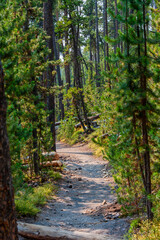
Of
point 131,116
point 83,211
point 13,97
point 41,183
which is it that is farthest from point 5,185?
point 41,183

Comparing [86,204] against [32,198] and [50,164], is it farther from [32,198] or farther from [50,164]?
[50,164]

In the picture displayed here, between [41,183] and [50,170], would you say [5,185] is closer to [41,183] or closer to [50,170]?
[41,183]

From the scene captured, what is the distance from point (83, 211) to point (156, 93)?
13.0ft

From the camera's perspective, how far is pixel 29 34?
845cm

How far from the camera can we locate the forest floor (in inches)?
219

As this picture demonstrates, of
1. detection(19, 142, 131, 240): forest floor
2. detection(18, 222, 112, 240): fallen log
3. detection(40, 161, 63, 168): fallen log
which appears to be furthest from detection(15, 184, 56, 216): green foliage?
detection(18, 222, 112, 240): fallen log

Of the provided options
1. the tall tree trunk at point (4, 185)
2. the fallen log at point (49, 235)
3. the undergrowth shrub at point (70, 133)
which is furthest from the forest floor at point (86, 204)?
the undergrowth shrub at point (70, 133)

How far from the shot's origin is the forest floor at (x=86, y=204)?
219 inches

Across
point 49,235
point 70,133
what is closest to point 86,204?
point 49,235

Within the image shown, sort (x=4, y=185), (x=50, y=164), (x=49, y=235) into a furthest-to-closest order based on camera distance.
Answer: (x=50, y=164) → (x=49, y=235) → (x=4, y=185)

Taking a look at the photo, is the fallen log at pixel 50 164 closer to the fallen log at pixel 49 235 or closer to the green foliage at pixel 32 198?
the green foliage at pixel 32 198

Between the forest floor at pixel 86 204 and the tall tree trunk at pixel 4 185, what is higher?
the tall tree trunk at pixel 4 185

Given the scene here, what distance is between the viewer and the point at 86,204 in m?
7.59

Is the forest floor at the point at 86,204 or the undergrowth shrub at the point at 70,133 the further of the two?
the undergrowth shrub at the point at 70,133
